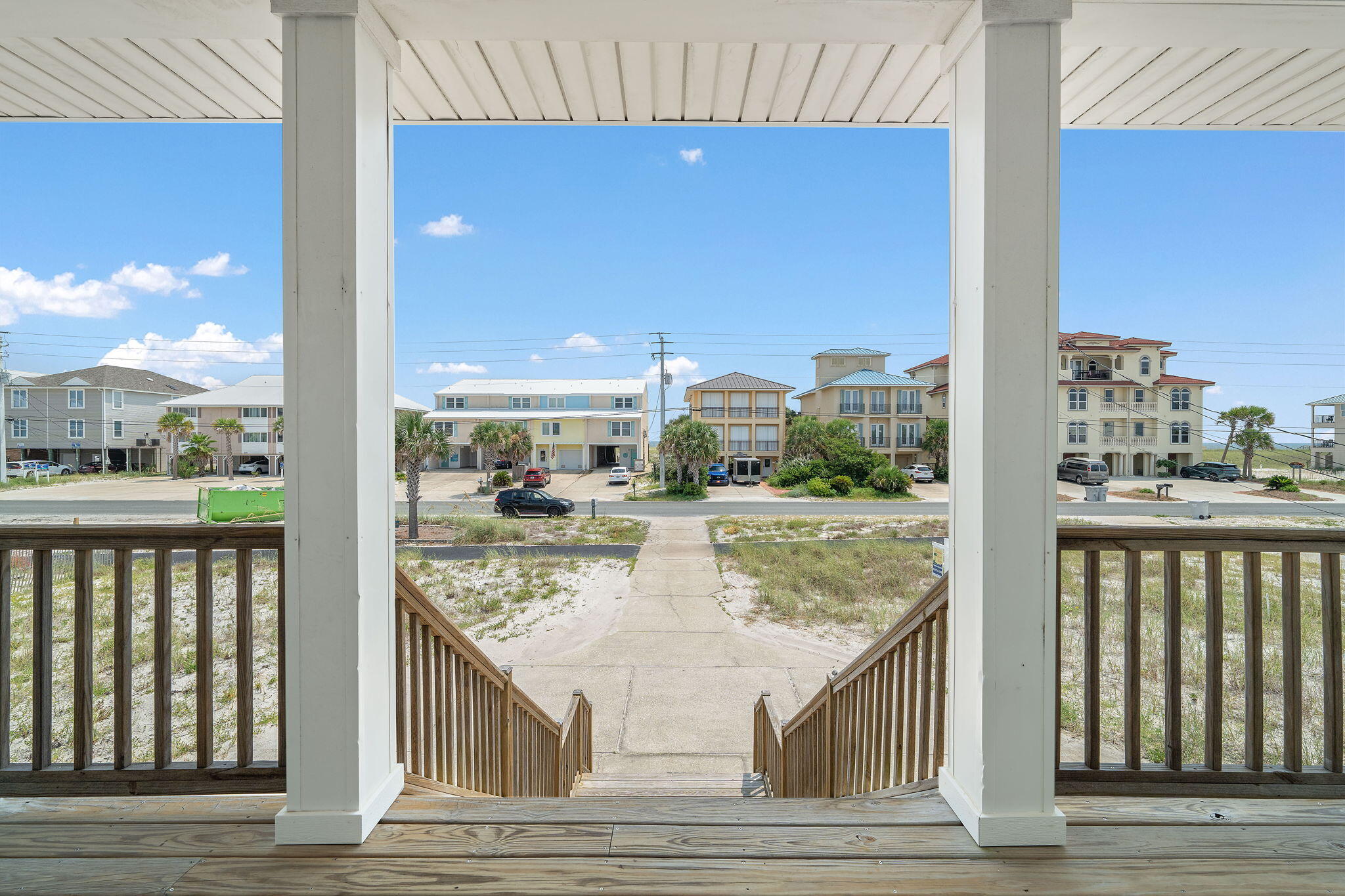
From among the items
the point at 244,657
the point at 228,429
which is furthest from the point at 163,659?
the point at 228,429

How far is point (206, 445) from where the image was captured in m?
12.7

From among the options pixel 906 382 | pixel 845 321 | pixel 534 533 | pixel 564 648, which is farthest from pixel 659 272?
pixel 564 648

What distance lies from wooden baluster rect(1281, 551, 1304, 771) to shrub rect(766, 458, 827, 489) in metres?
17.7

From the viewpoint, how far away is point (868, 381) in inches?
799

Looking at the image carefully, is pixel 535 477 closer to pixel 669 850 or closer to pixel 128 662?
pixel 128 662

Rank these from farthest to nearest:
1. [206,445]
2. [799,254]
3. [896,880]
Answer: [799,254] < [206,445] < [896,880]

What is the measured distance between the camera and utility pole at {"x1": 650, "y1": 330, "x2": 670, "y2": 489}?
52.0ft

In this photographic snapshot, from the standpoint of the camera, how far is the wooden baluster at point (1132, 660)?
4.22 feet

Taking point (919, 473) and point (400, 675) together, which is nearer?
point (400, 675)

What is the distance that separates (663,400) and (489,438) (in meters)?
6.42

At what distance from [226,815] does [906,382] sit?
20.8m

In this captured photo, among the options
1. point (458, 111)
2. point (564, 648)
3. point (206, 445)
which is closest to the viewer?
point (458, 111)

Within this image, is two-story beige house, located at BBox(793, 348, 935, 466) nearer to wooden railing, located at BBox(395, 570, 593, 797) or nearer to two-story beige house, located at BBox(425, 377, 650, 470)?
two-story beige house, located at BBox(425, 377, 650, 470)

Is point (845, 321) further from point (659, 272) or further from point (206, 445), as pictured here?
point (206, 445)
